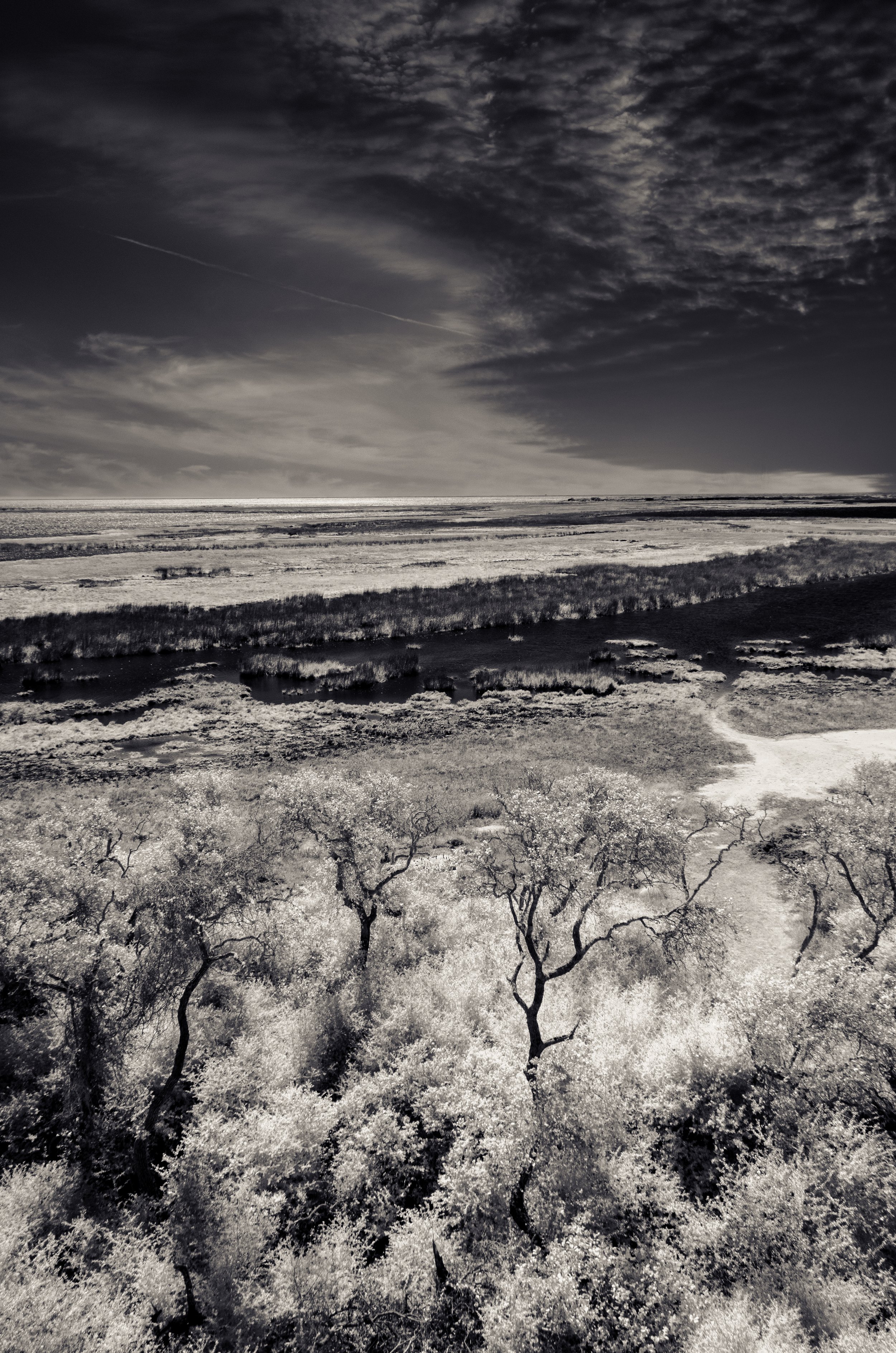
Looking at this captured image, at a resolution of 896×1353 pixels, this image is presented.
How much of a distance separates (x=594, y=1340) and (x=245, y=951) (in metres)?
9.88

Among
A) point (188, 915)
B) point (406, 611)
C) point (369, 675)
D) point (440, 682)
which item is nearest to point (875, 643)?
point (440, 682)

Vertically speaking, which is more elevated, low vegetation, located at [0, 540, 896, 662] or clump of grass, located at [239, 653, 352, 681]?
low vegetation, located at [0, 540, 896, 662]

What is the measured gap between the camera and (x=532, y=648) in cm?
4619

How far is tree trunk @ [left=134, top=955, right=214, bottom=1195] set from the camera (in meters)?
10.4

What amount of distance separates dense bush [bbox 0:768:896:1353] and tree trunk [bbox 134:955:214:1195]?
0.06 metres

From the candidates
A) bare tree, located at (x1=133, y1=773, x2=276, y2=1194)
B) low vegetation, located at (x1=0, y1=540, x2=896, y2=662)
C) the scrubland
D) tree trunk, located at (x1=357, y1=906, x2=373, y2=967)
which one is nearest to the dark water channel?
low vegetation, located at (x1=0, y1=540, x2=896, y2=662)

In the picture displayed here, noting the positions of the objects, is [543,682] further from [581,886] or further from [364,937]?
[364,937]

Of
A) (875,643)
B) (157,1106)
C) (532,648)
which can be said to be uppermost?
(875,643)

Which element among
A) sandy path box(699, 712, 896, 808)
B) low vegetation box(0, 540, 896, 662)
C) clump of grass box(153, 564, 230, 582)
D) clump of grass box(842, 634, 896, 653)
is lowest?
sandy path box(699, 712, 896, 808)

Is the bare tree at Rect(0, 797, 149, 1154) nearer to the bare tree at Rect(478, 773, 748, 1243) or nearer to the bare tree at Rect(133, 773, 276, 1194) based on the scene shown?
the bare tree at Rect(133, 773, 276, 1194)

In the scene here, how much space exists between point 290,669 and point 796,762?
28.8 metres

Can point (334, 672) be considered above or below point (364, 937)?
above

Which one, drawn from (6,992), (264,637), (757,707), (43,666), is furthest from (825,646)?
(43,666)

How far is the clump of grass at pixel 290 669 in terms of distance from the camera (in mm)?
38875
